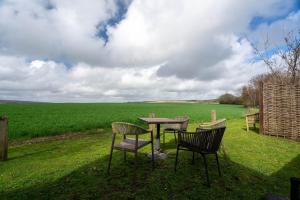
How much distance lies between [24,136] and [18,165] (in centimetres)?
530

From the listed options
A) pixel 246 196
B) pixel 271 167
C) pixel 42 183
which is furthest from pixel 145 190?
pixel 271 167

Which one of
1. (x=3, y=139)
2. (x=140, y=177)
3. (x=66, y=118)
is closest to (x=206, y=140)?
(x=140, y=177)

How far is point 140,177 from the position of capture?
4164 mm

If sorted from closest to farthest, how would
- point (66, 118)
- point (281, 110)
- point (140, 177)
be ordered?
point (140, 177)
point (281, 110)
point (66, 118)

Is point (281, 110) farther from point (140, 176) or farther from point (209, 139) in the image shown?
point (140, 176)

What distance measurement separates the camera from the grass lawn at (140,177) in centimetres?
349

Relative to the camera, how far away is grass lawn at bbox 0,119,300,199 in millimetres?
3490

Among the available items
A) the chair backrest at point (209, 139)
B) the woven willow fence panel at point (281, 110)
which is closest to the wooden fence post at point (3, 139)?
the chair backrest at point (209, 139)

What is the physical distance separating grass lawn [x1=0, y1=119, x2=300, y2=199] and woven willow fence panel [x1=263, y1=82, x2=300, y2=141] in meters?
2.66

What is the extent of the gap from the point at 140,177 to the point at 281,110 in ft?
25.0

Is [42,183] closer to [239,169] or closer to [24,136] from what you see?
[239,169]

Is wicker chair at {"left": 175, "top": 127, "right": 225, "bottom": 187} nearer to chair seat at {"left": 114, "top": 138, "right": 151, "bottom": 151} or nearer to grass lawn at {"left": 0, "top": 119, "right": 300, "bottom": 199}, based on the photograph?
grass lawn at {"left": 0, "top": 119, "right": 300, "bottom": 199}

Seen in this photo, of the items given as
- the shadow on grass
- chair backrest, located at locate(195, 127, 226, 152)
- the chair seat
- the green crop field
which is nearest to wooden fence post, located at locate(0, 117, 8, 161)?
the shadow on grass

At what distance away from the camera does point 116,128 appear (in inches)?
173
